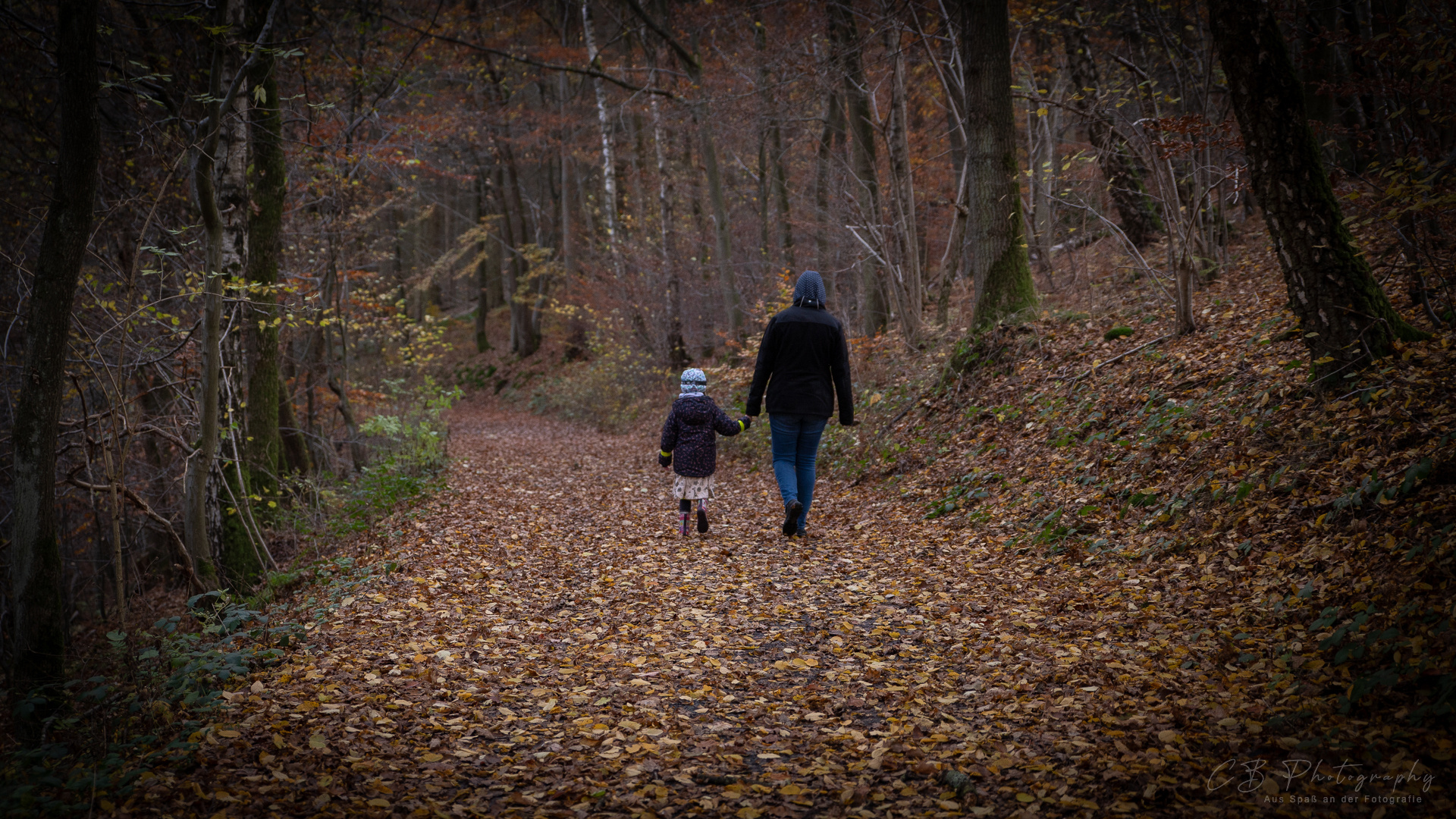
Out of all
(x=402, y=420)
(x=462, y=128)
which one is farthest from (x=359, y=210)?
(x=462, y=128)

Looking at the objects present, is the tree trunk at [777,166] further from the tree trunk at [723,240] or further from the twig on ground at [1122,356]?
the twig on ground at [1122,356]

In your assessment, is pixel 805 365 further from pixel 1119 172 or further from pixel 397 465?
pixel 1119 172

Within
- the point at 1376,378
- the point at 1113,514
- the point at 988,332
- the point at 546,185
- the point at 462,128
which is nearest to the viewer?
the point at 1376,378

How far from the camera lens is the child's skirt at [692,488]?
7395mm

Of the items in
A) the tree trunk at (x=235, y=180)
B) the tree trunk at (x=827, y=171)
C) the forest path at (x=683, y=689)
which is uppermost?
the tree trunk at (x=827, y=171)

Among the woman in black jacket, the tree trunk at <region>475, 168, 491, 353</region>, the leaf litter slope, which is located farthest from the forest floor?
the tree trunk at <region>475, 168, 491, 353</region>

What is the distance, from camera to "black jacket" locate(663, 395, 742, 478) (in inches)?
289

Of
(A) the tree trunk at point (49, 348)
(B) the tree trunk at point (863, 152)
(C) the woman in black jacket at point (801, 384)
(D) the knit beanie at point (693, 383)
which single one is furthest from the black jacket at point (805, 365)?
(B) the tree trunk at point (863, 152)

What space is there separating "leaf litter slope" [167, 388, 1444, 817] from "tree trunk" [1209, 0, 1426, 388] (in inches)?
78.5

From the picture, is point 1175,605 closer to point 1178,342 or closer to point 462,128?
point 1178,342

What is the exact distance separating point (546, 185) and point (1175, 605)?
26537mm

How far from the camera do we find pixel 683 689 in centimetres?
399

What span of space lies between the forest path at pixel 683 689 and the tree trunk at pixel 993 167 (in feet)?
12.5

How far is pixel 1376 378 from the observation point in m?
4.79
